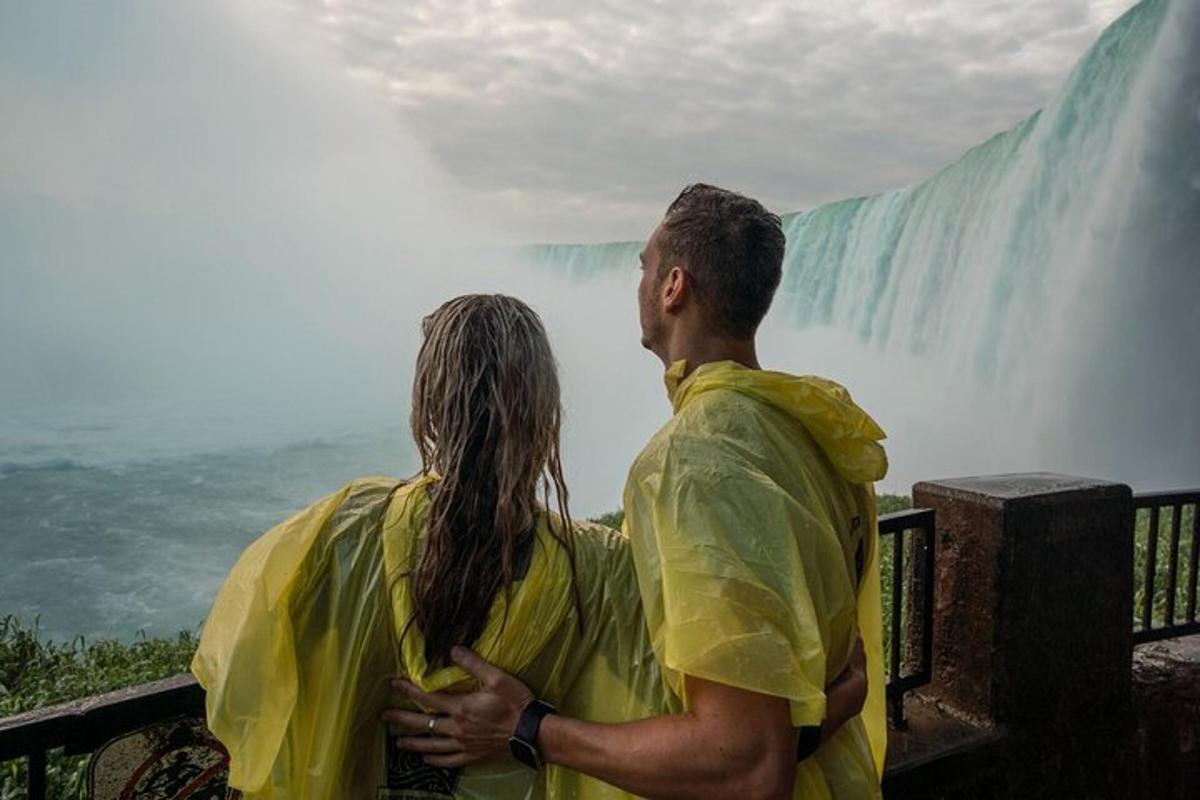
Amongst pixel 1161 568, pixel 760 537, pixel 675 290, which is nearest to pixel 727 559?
pixel 760 537

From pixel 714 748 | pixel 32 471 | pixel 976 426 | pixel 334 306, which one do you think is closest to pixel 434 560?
pixel 714 748

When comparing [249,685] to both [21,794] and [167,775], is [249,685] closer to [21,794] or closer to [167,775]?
[167,775]

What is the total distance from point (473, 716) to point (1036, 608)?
94.1 inches

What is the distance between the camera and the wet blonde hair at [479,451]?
1.41 m

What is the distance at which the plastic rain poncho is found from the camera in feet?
4.57

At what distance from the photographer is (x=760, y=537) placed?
4.37 feet

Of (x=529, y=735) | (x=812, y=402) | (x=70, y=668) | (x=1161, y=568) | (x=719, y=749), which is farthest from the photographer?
(x=1161, y=568)

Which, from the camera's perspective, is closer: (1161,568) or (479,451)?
(479,451)

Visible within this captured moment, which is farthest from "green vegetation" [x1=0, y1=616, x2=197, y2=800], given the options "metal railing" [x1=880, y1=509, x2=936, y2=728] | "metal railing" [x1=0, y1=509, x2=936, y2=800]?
"metal railing" [x1=880, y1=509, x2=936, y2=728]

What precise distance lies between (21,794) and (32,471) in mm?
33881

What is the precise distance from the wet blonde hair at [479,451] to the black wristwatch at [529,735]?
0.13 metres

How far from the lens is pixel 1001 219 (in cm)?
1744

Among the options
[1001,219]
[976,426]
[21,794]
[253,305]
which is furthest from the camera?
[253,305]

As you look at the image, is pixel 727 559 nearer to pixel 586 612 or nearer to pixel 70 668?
pixel 586 612
